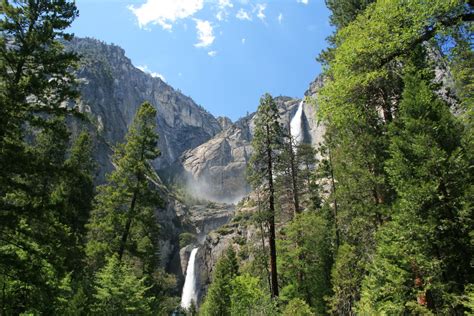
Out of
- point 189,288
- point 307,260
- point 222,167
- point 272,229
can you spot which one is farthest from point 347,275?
point 222,167

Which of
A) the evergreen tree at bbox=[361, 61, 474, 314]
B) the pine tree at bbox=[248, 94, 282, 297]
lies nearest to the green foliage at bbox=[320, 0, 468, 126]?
the evergreen tree at bbox=[361, 61, 474, 314]

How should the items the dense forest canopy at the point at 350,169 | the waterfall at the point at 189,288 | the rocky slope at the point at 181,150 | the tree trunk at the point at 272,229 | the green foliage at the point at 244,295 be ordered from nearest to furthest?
the dense forest canopy at the point at 350,169 → the tree trunk at the point at 272,229 → the green foliage at the point at 244,295 → the waterfall at the point at 189,288 → the rocky slope at the point at 181,150

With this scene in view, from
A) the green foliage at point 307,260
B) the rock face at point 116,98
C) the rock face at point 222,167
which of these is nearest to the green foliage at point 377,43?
the green foliage at point 307,260

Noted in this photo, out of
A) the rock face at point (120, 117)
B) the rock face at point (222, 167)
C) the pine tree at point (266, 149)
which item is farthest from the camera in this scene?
Result: the rock face at point (222, 167)

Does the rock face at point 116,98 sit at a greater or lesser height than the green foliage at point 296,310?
greater

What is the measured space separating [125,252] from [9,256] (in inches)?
436

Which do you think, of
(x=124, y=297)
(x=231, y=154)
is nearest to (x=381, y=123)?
(x=124, y=297)

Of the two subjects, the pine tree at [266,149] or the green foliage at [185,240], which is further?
the green foliage at [185,240]

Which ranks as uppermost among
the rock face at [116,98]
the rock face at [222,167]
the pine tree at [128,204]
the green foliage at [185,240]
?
the rock face at [116,98]

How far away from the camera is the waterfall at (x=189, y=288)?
6764cm

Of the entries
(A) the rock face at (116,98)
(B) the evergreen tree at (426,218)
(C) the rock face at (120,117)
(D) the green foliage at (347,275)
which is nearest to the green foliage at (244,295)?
(D) the green foliage at (347,275)

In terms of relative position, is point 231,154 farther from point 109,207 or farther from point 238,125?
point 109,207

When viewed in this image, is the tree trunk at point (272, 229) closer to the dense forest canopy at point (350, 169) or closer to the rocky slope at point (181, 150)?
the dense forest canopy at point (350, 169)

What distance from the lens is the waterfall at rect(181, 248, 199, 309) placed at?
222 feet
